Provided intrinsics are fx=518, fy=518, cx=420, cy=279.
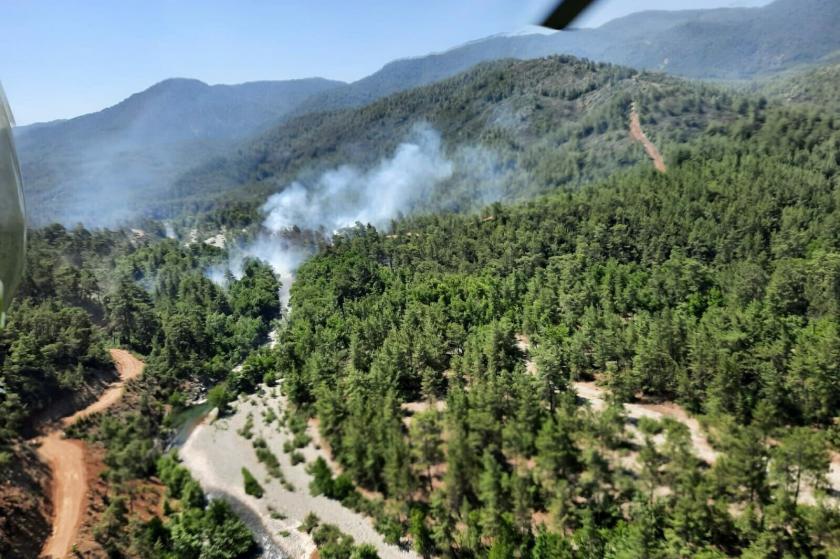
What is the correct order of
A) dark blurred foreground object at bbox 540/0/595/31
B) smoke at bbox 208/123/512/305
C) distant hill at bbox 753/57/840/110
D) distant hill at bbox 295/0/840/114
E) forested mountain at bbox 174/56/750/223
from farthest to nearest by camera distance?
distant hill at bbox 295/0/840/114
distant hill at bbox 753/57/840/110
forested mountain at bbox 174/56/750/223
smoke at bbox 208/123/512/305
dark blurred foreground object at bbox 540/0/595/31

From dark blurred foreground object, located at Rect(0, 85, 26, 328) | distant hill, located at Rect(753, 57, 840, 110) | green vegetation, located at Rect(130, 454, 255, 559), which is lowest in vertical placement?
green vegetation, located at Rect(130, 454, 255, 559)

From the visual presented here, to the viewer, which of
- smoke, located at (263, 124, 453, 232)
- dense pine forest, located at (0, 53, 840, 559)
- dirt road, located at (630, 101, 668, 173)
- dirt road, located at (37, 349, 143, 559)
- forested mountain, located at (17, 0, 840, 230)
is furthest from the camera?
forested mountain, located at (17, 0, 840, 230)

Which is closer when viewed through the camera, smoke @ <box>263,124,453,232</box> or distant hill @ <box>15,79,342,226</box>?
smoke @ <box>263,124,453,232</box>

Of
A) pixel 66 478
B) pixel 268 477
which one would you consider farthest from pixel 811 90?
pixel 66 478

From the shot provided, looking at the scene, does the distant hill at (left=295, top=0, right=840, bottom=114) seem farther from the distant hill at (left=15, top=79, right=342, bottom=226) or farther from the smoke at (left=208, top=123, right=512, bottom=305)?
the distant hill at (left=15, top=79, right=342, bottom=226)

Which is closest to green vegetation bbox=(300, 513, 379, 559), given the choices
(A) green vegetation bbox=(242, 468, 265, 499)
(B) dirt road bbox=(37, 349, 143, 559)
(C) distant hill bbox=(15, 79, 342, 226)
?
(A) green vegetation bbox=(242, 468, 265, 499)

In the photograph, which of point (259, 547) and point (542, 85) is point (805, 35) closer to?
point (542, 85)

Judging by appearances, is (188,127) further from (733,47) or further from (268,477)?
(268,477)
